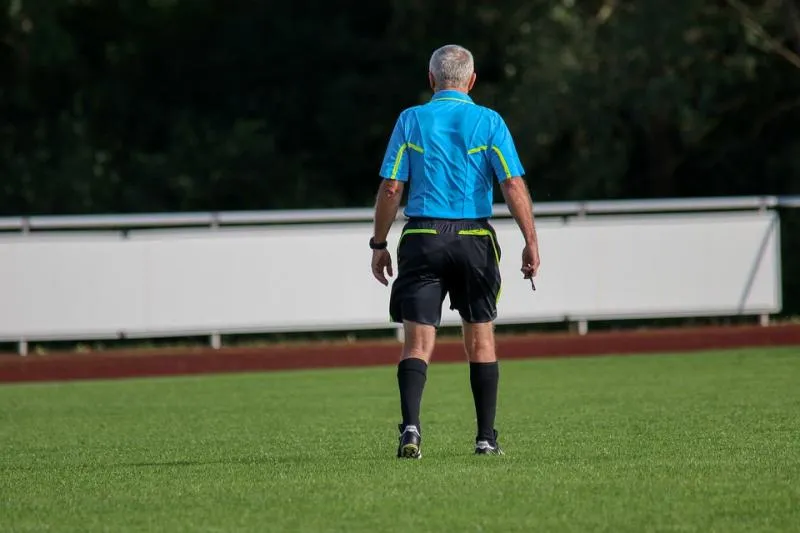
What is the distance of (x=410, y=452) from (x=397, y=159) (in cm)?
128

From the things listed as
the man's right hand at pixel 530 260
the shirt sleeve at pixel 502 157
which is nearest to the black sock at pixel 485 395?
the man's right hand at pixel 530 260

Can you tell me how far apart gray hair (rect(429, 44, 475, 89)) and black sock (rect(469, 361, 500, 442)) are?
1252mm

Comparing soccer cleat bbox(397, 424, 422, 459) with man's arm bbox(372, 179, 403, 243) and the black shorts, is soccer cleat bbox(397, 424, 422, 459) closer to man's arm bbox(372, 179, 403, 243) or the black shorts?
the black shorts

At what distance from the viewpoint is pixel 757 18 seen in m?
23.4

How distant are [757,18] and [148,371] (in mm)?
10997

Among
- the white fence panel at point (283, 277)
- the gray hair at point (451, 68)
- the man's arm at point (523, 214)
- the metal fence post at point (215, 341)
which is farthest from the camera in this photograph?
the metal fence post at point (215, 341)

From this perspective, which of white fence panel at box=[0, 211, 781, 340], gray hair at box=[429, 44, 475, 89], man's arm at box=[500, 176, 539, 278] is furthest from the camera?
white fence panel at box=[0, 211, 781, 340]

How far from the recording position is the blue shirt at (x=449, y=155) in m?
7.57

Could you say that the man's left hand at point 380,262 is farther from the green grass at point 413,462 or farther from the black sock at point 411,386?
the green grass at point 413,462

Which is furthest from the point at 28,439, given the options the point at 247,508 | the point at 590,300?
the point at 590,300

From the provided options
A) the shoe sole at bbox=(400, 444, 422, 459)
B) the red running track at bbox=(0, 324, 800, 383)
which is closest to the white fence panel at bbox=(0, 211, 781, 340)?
the red running track at bbox=(0, 324, 800, 383)

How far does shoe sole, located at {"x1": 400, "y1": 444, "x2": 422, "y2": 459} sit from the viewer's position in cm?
752

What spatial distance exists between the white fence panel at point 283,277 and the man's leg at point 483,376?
8827mm

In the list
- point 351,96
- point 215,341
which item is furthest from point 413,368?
point 351,96
